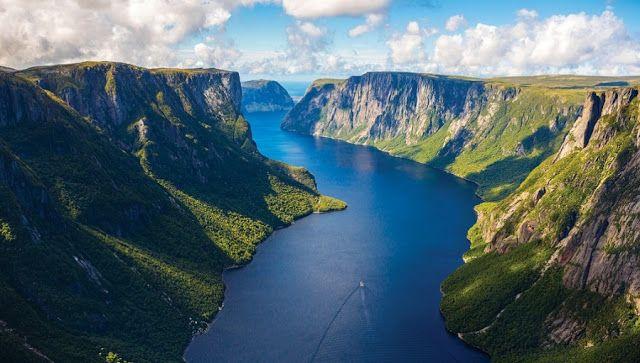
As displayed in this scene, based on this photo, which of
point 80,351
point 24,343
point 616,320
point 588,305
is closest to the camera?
point 24,343

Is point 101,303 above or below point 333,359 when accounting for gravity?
above

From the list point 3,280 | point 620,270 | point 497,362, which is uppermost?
point 3,280

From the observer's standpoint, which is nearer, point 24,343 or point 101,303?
point 24,343

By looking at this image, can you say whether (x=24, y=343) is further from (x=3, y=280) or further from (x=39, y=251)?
(x=39, y=251)

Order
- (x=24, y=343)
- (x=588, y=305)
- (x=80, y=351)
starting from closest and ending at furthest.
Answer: (x=24, y=343) < (x=80, y=351) < (x=588, y=305)

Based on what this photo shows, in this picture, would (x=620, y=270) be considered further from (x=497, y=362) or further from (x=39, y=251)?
(x=39, y=251)

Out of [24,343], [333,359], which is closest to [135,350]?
[24,343]

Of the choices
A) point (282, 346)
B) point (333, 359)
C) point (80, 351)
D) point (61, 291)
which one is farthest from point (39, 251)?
point (333, 359)

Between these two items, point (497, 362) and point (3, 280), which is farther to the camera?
point (497, 362)

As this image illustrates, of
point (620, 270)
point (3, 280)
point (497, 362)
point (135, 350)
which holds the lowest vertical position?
point (497, 362)
